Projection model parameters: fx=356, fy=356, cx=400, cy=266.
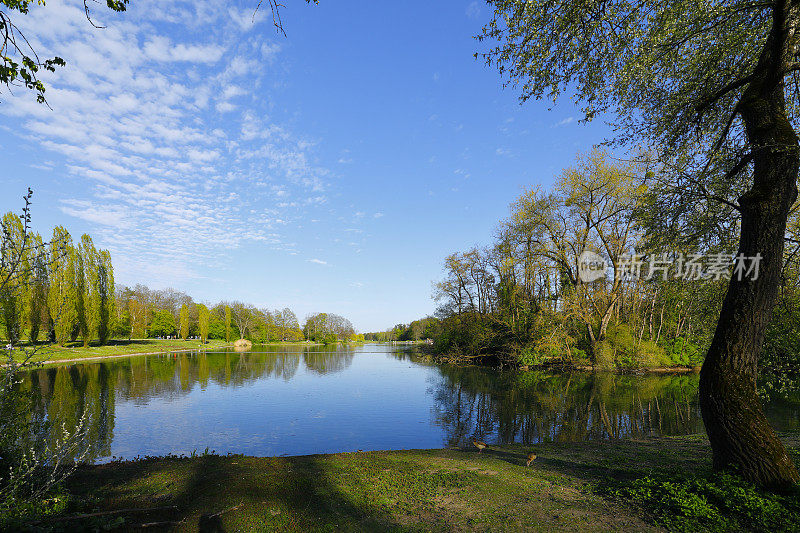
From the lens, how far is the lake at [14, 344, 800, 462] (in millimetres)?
10992

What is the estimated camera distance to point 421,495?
5551 mm

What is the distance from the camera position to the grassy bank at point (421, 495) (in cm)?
437

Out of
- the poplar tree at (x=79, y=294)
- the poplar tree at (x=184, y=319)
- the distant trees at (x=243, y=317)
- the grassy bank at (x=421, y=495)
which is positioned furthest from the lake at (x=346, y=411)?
the distant trees at (x=243, y=317)

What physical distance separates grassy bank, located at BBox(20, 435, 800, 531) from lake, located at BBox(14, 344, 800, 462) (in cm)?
193

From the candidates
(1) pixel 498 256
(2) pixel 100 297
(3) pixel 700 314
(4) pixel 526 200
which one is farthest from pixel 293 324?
(3) pixel 700 314

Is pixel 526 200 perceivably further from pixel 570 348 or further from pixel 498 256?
pixel 570 348

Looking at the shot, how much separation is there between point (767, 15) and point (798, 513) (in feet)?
26.7

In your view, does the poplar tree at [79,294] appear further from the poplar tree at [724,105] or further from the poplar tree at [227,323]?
the poplar tree at [724,105]

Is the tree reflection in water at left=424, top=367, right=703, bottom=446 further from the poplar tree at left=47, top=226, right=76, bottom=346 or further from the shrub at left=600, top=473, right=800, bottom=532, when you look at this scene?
the poplar tree at left=47, top=226, right=76, bottom=346

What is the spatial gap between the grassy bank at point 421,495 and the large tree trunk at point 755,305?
659 millimetres

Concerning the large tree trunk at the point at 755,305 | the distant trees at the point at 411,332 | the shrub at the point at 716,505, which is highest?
the large tree trunk at the point at 755,305

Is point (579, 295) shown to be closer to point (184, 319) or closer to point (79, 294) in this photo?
point (79, 294)

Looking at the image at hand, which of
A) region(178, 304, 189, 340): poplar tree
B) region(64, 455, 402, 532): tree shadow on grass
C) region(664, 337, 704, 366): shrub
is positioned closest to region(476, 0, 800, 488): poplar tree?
region(64, 455, 402, 532): tree shadow on grass

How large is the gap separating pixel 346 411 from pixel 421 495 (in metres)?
10.9
